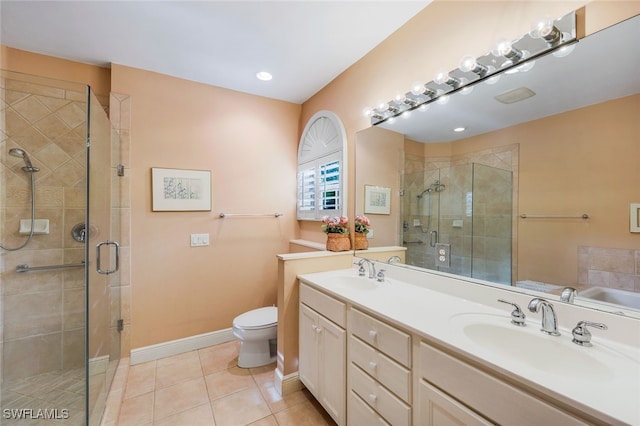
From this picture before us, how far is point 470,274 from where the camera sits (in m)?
1.41

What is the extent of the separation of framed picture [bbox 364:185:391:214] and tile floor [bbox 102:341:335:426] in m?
1.48

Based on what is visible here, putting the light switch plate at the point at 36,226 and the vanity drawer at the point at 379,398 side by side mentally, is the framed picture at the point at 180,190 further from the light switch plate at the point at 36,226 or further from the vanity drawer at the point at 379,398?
the vanity drawer at the point at 379,398

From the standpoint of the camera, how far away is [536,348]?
98 centimetres

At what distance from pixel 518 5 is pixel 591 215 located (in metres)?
1.04

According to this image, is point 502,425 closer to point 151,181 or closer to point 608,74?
point 608,74

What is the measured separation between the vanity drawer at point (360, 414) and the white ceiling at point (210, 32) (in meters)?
Answer: 2.32

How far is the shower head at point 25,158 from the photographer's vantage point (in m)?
1.86

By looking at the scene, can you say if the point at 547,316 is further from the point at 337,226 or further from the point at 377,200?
the point at 337,226

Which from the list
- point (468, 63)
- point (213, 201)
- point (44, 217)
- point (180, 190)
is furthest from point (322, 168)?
point (44, 217)

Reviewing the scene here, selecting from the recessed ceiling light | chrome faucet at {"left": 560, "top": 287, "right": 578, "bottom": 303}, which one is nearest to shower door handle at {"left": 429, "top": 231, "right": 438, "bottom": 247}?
chrome faucet at {"left": 560, "top": 287, "right": 578, "bottom": 303}

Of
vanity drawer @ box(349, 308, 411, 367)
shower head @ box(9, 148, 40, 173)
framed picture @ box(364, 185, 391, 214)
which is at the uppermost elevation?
shower head @ box(9, 148, 40, 173)

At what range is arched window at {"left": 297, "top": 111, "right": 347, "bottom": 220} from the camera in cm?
235

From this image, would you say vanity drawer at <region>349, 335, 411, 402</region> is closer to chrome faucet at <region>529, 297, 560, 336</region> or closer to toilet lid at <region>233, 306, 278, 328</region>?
chrome faucet at <region>529, 297, 560, 336</region>

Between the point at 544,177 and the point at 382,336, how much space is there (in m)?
1.04
